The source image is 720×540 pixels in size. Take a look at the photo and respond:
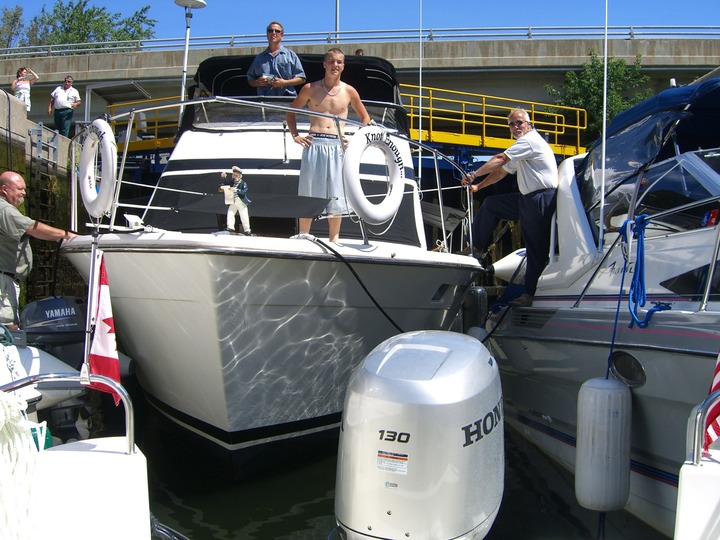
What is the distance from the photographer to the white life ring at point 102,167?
167 inches

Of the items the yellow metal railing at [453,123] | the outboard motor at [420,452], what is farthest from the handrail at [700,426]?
the yellow metal railing at [453,123]

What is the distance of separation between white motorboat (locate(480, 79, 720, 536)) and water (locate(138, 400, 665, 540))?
189 millimetres

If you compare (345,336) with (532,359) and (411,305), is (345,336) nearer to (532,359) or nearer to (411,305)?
(411,305)

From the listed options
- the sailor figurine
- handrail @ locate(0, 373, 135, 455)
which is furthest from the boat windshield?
handrail @ locate(0, 373, 135, 455)

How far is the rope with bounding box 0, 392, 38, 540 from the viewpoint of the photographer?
2.45 meters

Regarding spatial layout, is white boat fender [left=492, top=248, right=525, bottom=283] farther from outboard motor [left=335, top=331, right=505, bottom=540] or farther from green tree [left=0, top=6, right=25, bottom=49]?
green tree [left=0, top=6, right=25, bottom=49]

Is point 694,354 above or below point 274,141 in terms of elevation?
below

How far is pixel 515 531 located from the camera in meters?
3.97

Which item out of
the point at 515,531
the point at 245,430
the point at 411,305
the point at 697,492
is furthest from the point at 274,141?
the point at 697,492

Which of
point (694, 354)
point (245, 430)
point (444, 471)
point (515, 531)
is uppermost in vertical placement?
point (694, 354)

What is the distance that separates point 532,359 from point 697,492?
7.87 feet

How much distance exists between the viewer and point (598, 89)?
1589 centimetres

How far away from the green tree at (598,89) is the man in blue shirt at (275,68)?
35.2ft

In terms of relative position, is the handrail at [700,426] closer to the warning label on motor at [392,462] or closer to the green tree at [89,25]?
the warning label on motor at [392,462]
